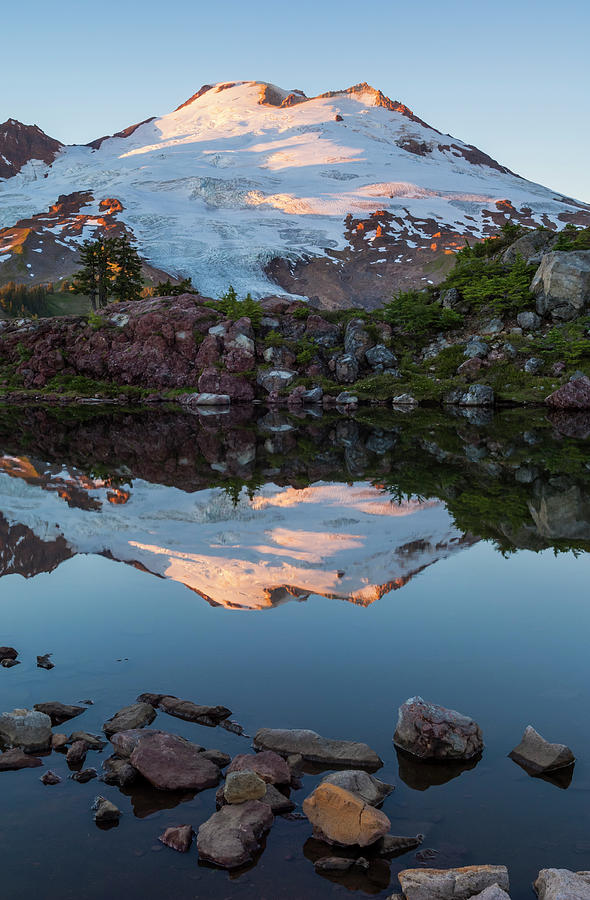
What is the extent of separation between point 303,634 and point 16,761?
3.18m

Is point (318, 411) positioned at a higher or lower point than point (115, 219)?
lower

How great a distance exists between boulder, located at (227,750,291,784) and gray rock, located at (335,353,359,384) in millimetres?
41950

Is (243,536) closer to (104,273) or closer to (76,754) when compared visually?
(76,754)

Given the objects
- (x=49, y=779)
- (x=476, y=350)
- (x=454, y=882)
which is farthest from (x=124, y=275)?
(x=454, y=882)

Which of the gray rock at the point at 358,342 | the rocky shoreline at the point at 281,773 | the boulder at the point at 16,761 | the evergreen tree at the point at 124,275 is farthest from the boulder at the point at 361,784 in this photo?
the evergreen tree at the point at 124,275

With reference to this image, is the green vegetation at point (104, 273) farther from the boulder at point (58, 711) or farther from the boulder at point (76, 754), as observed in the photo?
the boulder at point (76, 754)

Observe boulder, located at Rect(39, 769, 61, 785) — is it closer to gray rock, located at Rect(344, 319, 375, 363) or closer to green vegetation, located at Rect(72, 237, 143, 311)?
gray rock, located at Rect(344, 319, 375, 363)

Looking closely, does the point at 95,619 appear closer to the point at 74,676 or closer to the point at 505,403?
the point at 74,676

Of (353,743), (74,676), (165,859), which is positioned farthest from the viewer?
(74,676)

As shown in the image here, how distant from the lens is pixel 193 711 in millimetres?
5848

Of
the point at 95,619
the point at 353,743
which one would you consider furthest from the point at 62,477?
the point at 353,743

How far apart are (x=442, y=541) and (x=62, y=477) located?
1057 centimetres

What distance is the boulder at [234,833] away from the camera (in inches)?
165

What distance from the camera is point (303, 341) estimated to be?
48031 millimetres
